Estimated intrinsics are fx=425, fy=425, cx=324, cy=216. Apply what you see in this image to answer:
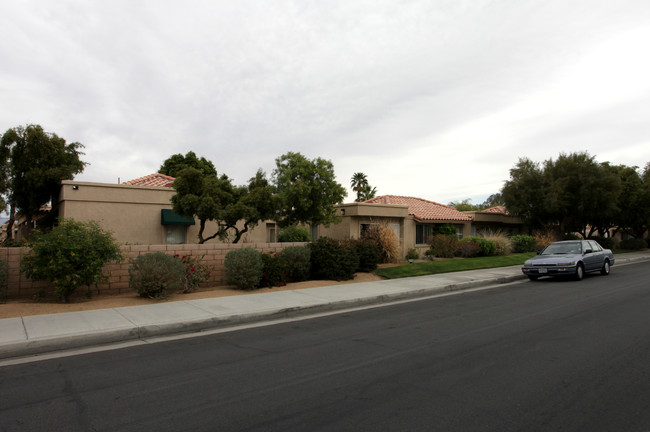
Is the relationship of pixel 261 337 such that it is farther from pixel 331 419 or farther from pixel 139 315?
pixel 331 419

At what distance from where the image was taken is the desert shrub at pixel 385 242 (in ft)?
68.0

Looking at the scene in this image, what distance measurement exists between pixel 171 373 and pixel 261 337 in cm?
211

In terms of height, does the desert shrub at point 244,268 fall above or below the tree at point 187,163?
below

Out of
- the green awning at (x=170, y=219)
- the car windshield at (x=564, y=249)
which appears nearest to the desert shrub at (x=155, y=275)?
the green awning at (x=170, y=219)

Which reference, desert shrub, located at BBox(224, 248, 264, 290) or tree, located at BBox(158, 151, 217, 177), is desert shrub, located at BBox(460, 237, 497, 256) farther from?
tree, located at BBox(158, 151, 217, 177)

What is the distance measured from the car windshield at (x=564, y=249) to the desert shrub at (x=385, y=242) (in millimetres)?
6637

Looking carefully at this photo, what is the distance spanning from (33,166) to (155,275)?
55.6 feet

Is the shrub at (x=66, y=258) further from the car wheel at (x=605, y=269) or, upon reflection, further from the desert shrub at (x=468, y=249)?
the desert shrub at (x=468, y=249)

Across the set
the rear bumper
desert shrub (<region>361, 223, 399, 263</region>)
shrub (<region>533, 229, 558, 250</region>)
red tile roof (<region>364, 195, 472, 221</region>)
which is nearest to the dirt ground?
desert shrub (<region>361, 223, 399, 263</region>)

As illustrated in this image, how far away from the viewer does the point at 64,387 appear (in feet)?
16.5

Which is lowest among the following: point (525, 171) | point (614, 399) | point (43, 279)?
point (614, 399)

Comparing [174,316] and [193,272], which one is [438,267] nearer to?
[193,272]

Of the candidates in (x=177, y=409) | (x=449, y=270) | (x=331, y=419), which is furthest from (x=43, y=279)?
(x=449, y=270)

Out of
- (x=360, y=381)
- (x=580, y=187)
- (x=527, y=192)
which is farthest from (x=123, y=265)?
(x=580, y=187)
